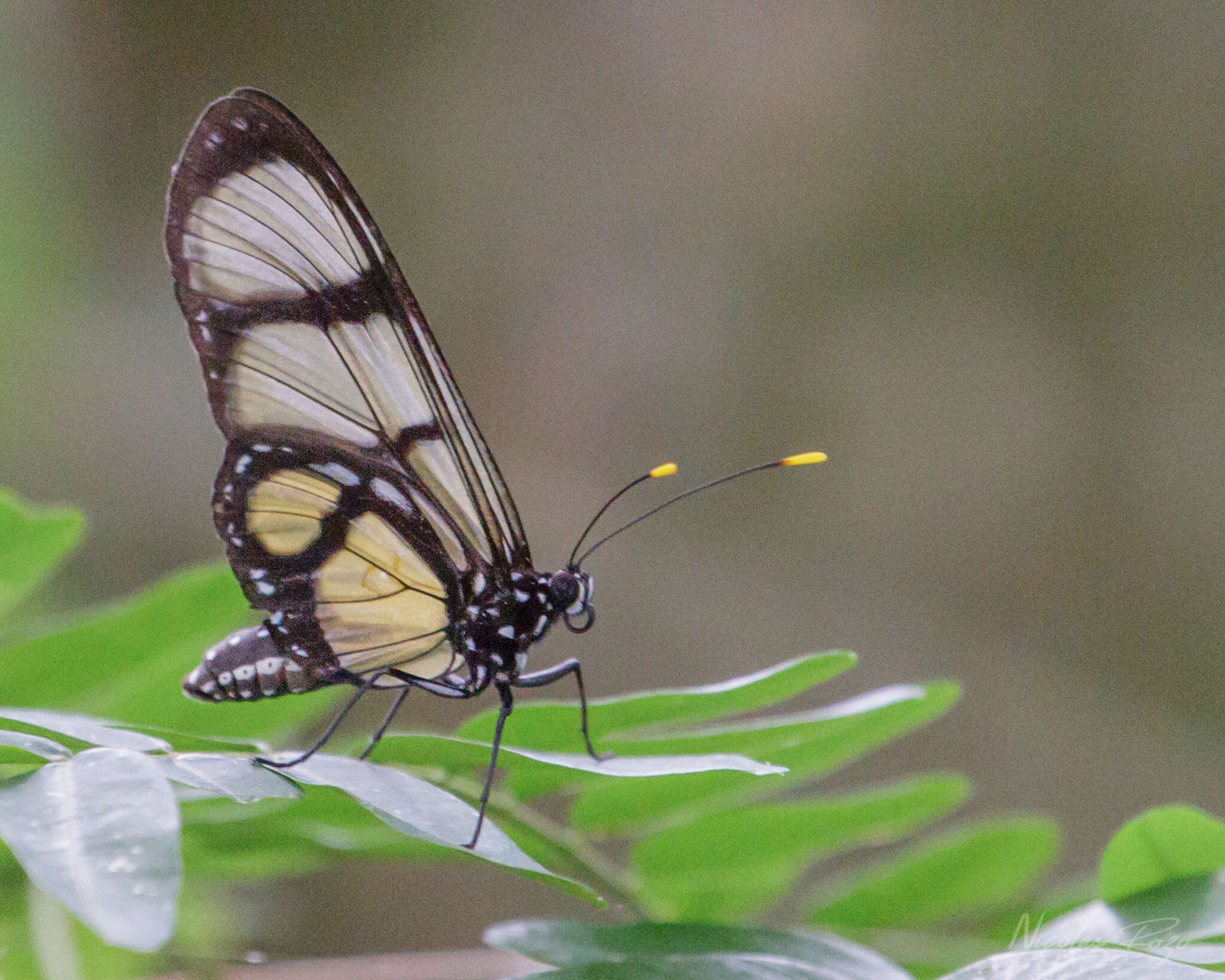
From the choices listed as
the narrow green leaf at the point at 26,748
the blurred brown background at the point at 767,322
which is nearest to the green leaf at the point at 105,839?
the narrow green leaf at the point at 26,748


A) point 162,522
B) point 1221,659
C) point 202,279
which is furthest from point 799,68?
point 202,279

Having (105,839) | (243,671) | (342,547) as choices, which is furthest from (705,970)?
(342,547)

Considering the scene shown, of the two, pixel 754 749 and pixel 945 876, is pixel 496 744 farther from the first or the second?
pixel 945 876

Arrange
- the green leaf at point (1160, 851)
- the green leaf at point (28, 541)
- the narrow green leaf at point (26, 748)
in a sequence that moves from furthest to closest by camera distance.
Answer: the green leaf at point (28, 541) → the green leaf at point (1160, 851) → the narrow green leaf at point (26, 748)

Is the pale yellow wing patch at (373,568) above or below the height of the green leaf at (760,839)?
above

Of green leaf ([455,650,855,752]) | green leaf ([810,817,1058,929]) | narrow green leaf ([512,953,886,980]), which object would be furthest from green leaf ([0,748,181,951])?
green leaf ([810,817,1058,929])

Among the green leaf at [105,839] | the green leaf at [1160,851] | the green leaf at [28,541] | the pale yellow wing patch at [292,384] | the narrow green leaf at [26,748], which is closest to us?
the green leaf at [105,839]

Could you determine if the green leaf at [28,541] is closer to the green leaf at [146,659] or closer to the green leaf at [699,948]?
the green leaf at [146,659]
